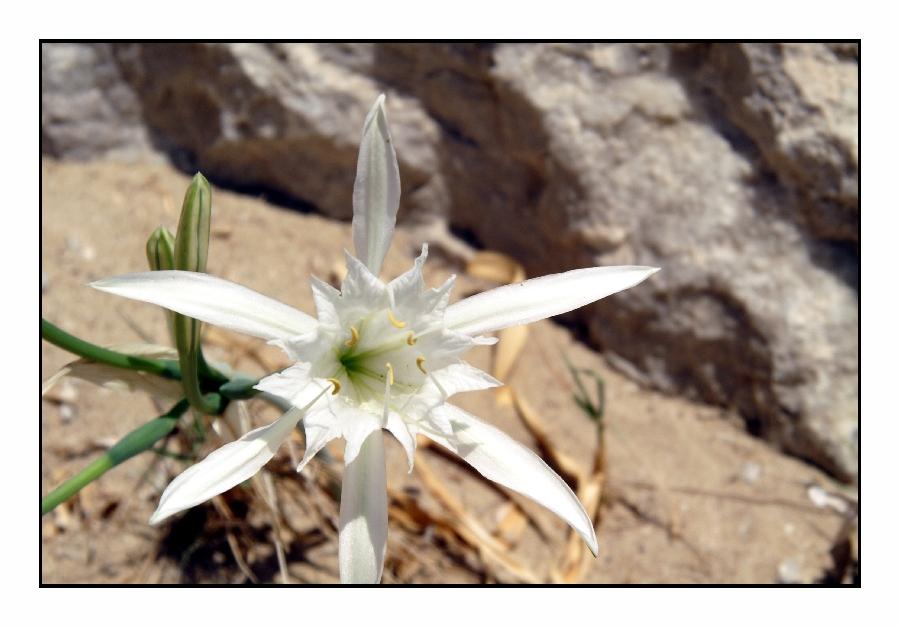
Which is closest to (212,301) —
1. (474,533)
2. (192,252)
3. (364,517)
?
(192,252)

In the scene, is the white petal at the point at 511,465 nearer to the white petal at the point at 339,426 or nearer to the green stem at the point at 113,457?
the white petal at the point at 339,426

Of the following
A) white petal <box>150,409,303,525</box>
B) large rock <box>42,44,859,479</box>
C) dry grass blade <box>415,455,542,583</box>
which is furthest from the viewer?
large rock <box>42,44,859,479</box>

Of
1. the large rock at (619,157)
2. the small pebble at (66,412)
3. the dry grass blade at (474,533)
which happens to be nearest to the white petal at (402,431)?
the dry grass blade at (474,533)

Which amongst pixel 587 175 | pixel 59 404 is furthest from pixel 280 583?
pixel 587 175

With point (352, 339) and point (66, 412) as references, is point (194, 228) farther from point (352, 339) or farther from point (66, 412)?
point (66, 412)

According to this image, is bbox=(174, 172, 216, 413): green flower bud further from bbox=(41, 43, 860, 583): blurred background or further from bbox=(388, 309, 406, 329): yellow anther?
bbox=(41, 43, 860, 583): blurred background

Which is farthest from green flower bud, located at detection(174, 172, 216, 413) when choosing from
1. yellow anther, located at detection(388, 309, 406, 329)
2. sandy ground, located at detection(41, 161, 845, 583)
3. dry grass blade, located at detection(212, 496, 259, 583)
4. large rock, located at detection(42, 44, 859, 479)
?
large rock, located at detection(42, 44, 859, 479)
